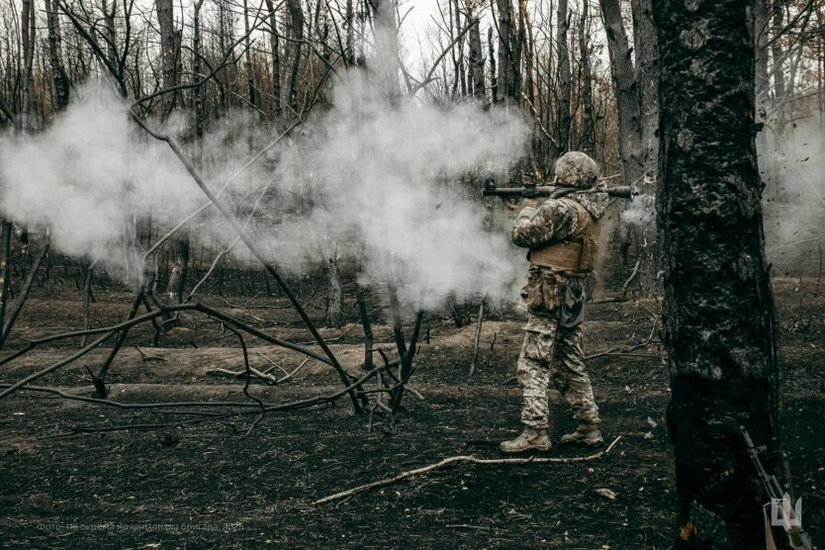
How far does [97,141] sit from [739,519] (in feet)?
29.4

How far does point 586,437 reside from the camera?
4457 millimetres

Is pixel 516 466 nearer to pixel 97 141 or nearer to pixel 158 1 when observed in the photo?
pixel 97 141

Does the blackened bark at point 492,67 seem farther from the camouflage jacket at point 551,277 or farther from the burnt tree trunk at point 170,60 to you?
the camouflage jacket at point 551,277

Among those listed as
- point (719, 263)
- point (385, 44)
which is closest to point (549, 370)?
point (719, 263)

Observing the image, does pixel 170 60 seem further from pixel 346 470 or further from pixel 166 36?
pixel 346 470

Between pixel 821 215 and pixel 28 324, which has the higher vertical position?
pixel 821 215

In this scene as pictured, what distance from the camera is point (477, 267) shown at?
32.4 ft

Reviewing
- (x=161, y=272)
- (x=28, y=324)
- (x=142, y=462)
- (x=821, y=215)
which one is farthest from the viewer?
(x=821, y=215)

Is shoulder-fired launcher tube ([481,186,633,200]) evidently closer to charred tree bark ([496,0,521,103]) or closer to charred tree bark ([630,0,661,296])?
charred tree bark ([496,0,521,103])

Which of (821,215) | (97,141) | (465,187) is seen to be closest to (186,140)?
(97,141)

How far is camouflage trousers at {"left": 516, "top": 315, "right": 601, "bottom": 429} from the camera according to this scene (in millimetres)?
4329

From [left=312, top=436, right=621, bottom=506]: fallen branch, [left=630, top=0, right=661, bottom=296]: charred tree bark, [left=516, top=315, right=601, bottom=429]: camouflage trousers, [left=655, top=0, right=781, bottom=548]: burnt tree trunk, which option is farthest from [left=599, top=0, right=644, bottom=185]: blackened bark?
[left=655, top=0, right=781, bottom=548]: burnt tree trunk

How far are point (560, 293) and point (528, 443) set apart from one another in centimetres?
100

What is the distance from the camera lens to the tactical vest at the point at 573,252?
4.49 m
